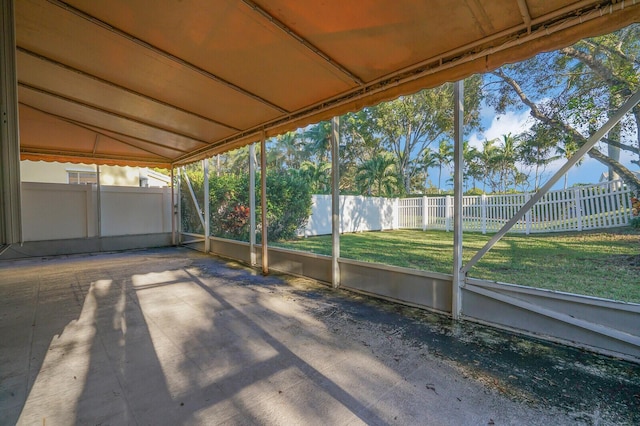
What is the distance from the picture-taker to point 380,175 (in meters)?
13.0

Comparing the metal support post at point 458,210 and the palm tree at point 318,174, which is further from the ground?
the palm tree at point 318,174

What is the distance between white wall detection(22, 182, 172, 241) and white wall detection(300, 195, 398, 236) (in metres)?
4.86

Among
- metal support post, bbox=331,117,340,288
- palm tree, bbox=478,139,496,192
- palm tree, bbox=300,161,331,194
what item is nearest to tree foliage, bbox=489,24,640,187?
metal support post, bbox=331,117,340,288

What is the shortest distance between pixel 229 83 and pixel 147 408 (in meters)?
3.22

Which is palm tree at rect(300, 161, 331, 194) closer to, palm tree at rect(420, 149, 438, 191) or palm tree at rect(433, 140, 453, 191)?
palm tree at rect(420, 149, 438, 191)

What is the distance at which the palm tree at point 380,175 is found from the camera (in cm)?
1294

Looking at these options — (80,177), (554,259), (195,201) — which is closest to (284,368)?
(554,259)

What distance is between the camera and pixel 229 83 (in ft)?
11.3

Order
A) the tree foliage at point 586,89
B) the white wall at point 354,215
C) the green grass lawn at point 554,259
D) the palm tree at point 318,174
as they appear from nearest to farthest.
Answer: the green grass lawn at point 554,259 → the tree foliage at point 586,89 → the white wall at point 354,215 → the palm tree at point 318,174

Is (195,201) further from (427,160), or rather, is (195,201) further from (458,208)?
(427,160)

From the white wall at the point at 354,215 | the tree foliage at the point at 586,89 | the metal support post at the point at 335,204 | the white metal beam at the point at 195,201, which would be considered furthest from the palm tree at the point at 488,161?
the white metal beam at the point at 195,201

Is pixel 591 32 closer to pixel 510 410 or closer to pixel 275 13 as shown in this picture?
pixel 275 13

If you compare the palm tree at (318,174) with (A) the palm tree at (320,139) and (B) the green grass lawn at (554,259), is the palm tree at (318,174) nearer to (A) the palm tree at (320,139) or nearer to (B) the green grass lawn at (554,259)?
(A) the palm tree at (320,139)

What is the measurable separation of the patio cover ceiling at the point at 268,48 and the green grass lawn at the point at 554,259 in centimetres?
265
